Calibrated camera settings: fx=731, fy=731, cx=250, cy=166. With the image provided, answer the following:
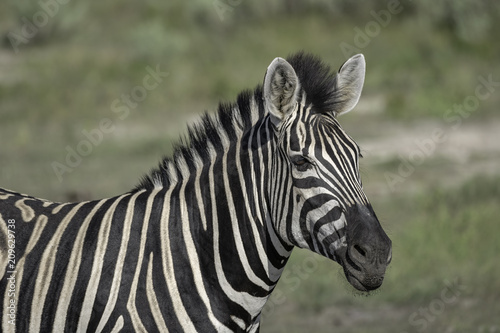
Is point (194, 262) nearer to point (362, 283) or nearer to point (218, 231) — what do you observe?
point (218, 231)

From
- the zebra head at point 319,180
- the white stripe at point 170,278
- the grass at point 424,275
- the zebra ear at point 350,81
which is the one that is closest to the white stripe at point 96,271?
the white stripe at point 170,278

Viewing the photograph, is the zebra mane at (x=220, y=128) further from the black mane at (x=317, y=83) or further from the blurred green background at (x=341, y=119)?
the blurred green background at (x=341, y=119)

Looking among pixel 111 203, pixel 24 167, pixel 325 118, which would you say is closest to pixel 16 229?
pixel 111 203

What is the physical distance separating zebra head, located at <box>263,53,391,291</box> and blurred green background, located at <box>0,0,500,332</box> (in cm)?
447

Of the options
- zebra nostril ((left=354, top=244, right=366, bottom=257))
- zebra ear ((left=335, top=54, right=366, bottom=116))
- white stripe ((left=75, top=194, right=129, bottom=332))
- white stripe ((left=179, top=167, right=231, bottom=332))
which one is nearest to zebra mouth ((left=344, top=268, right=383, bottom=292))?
zebra nostril ((left=354, top=244, right=366, bottom=257))

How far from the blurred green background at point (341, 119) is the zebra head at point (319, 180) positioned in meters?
4.47

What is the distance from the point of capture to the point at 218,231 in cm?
376

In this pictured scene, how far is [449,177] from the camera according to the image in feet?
42.5

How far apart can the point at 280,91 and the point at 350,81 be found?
19.5 inches

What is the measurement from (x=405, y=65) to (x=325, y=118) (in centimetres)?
1518

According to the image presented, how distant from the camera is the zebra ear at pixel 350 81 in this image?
3.87 metres

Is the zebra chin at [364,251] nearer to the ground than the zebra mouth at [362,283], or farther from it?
farther from it

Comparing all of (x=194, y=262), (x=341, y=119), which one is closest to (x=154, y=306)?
(x=194, y=262)

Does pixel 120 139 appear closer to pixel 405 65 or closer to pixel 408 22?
pixel 405 65
